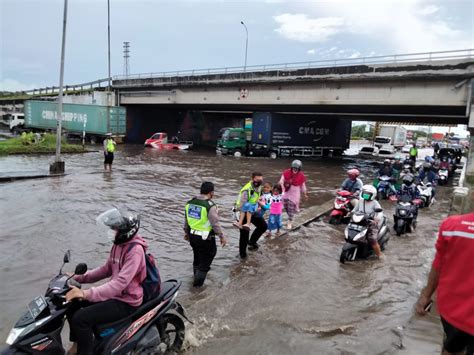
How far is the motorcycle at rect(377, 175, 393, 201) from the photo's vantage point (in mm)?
14172

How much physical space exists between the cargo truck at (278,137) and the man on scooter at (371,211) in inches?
948

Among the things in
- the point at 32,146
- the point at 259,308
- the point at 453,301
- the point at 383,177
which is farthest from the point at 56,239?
the point at 32,146

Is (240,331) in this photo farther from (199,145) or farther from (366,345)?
(199,145)

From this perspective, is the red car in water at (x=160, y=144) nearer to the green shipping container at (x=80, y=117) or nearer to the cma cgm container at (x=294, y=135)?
the green shipping container at (x=80, y=117)

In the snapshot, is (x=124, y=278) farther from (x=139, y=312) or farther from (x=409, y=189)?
(x=409, y=189)

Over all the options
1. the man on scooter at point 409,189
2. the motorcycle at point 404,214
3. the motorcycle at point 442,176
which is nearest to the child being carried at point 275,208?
the motorcycle at point 404,214

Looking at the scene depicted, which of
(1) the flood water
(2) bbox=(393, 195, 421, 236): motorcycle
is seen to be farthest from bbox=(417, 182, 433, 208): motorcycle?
(2) bbox=(393, 195, 421, 236): motorcycle

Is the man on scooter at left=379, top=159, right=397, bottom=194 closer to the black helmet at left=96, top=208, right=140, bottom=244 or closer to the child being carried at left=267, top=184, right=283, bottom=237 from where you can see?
the child being carried at left=267, top=184, right=283, bottom=237

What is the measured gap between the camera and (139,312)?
11.1 feet

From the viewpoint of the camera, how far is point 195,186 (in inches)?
606

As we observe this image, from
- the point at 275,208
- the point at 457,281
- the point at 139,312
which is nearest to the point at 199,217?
the point at 139,312

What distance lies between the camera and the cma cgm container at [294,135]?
3127cm

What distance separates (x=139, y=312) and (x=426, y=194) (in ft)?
40.5

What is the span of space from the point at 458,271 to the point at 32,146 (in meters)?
26.4
